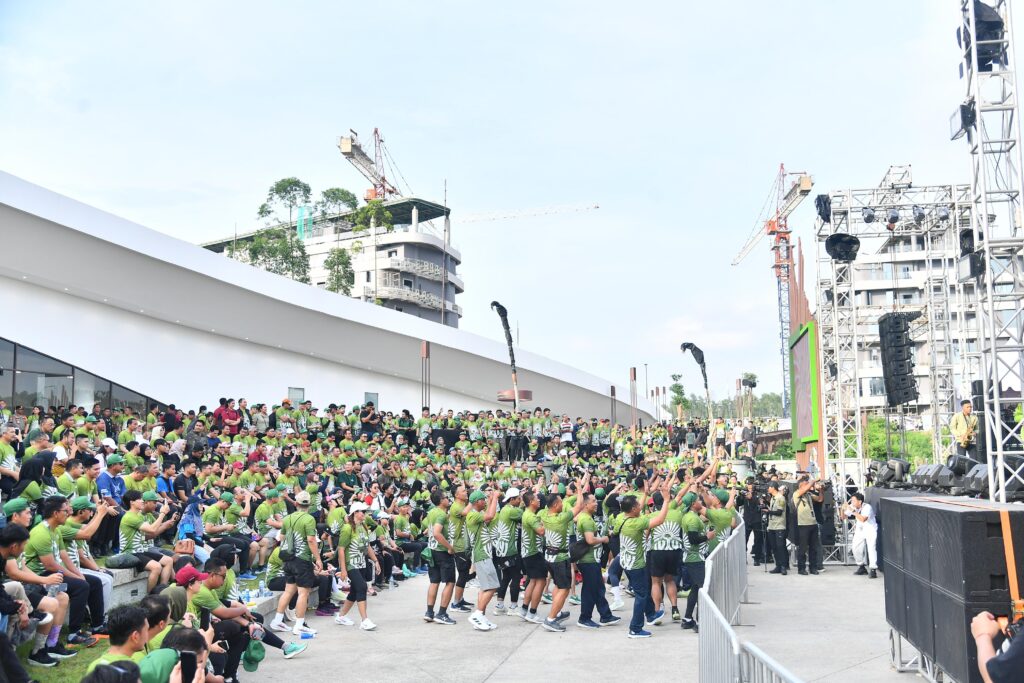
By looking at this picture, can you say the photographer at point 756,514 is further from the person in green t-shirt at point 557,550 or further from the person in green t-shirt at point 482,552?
the person in green t-shirt at point 482,552

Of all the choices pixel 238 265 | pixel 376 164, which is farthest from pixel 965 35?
pixel 376 164

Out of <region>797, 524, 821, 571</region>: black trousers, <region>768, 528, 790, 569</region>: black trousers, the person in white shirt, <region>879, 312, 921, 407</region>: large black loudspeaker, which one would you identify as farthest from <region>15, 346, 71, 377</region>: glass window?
<region>879, 312, 921, 407</region>: large black loudspeaker

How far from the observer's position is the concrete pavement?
9.77 meters

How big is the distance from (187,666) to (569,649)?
20.3 feet

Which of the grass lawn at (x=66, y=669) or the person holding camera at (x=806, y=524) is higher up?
the person holding camera at (x=806, y=524)

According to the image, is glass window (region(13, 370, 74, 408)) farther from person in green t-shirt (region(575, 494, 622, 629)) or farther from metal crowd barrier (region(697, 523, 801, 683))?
metal crowd barrier (region(697, 523, 801, 683))

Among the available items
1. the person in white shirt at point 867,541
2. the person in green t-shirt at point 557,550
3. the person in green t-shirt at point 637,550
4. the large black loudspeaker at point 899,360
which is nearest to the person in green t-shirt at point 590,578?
the person in green t-shirt at point 557,550

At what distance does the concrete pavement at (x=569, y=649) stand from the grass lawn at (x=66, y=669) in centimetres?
149

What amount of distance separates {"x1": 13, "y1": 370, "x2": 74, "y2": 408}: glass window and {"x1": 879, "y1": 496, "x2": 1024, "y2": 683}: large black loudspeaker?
21.7 m

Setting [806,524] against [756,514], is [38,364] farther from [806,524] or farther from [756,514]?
[806,524]

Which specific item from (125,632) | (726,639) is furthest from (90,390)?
(726,639)

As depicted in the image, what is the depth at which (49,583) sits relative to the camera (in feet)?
28.7

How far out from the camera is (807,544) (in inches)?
701

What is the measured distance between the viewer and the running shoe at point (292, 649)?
34.6 feet
